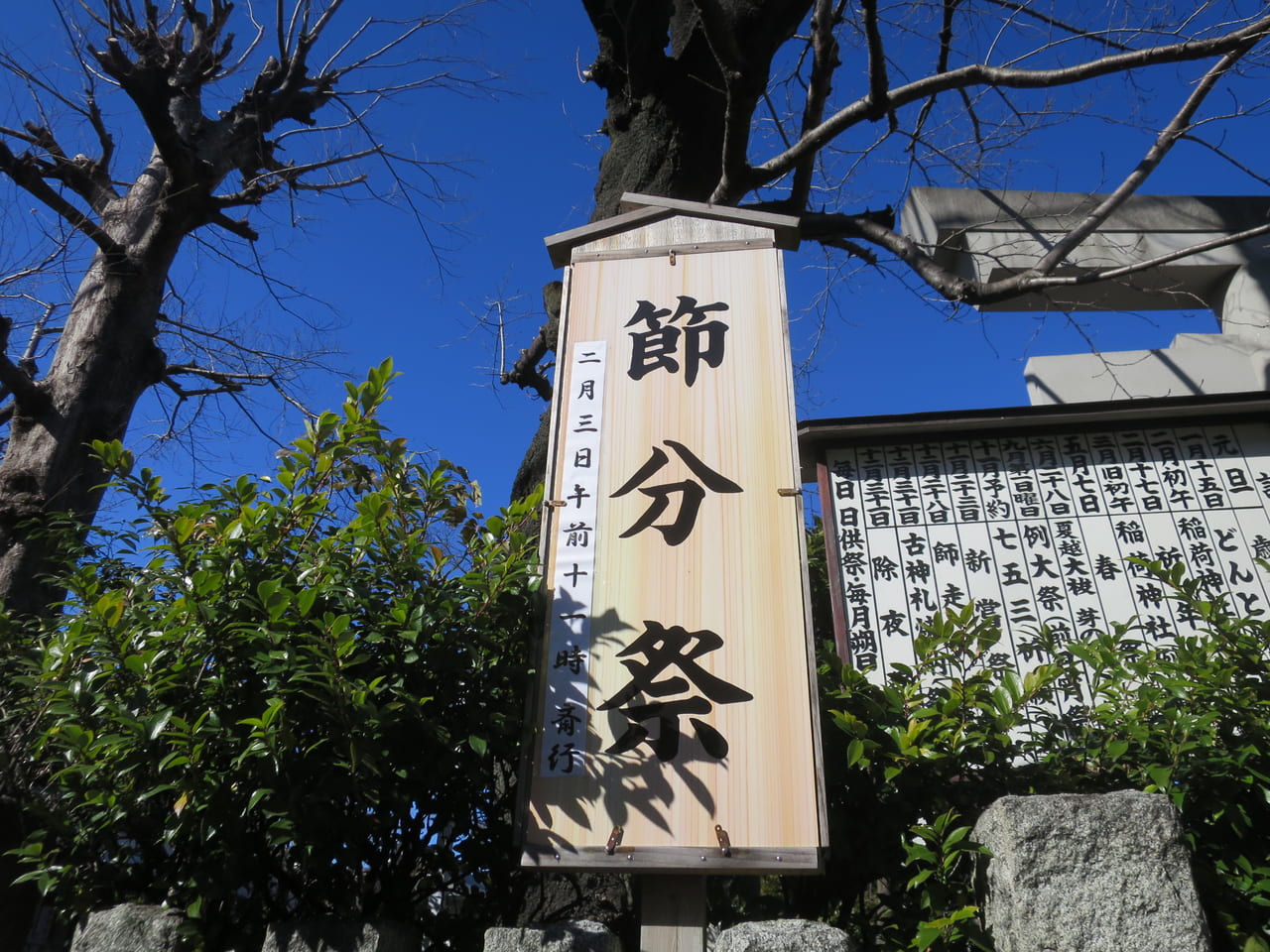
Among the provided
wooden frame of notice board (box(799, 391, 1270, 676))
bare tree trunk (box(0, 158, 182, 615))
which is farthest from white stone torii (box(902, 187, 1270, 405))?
bare tree trunk (box(0, 158, 182, 615))

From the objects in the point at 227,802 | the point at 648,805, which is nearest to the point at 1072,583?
the point at 648,805

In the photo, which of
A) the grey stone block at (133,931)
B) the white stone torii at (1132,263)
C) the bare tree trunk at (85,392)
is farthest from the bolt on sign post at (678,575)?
the white stone torii at (1132,263)

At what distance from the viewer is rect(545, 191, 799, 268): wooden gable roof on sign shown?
396 centimetres

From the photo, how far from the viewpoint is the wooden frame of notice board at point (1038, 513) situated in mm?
4641

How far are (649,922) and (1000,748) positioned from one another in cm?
129

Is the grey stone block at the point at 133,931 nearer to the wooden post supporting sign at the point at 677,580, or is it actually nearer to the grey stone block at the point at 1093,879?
the wooden post supporting sign at the point at 677,580

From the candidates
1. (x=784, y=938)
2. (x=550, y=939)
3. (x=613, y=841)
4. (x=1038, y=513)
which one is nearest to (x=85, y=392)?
(x=613, y=841)

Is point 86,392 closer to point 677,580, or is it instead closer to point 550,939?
point 677,580

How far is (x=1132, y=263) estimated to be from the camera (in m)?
6.69

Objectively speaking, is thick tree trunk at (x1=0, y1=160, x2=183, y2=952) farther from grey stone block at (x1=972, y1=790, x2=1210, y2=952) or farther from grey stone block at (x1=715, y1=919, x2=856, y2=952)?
grey stone block at (x1=972, y1=790, x2=1210, y2=952)

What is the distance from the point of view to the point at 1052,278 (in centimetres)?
462

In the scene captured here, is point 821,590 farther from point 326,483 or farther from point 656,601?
point 326,483

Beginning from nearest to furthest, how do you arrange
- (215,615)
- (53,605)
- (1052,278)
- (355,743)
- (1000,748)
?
1. (355,743)
2. (215,615)
3. (1000,748)
4. (53,605)
5. (1052,278)

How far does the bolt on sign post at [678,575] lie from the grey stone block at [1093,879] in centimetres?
51
